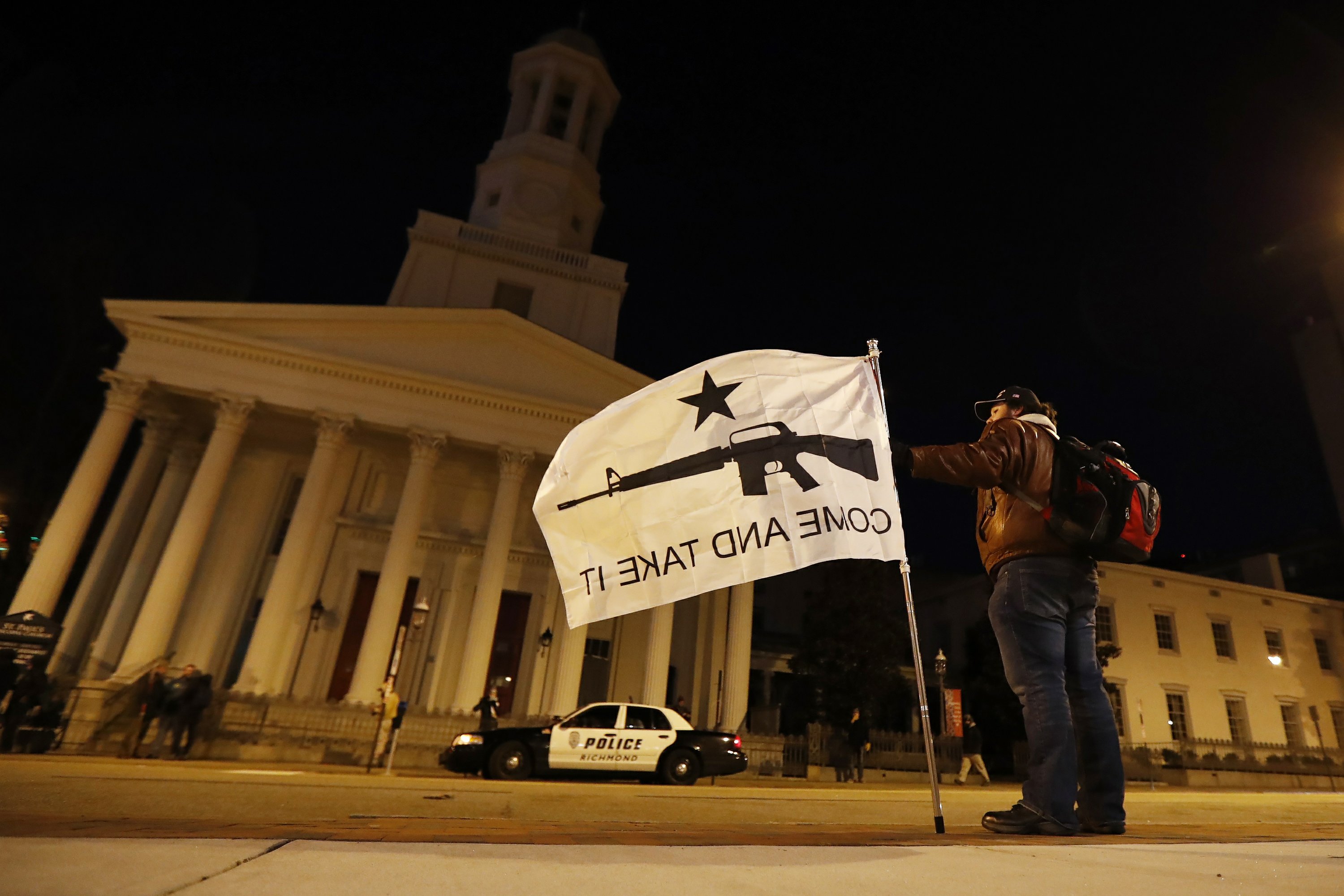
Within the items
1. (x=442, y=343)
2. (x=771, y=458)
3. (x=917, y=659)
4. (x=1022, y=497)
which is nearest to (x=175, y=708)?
(x=442, y=343)

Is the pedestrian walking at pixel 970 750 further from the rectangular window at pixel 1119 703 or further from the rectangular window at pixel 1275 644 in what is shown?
the rectangular window at pixel 1275 644

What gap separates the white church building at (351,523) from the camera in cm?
2055

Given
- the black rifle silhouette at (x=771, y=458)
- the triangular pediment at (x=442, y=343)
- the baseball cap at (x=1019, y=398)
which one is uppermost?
the triangular pediment at (x=442, y=343)

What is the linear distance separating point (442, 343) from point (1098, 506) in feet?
74.9

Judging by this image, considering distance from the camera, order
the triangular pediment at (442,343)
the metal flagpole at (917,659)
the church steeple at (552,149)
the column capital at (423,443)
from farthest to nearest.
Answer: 1. the church steeple at (552,149)
2. the column capital at (423,443)
3. the triangular pediment at (442,343)
4. the metal flagpole at (917,659)

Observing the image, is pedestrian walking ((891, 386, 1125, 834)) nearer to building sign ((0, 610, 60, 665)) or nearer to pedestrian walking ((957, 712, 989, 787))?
building sign ((0, 610, 60, 665))

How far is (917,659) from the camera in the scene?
3748mm

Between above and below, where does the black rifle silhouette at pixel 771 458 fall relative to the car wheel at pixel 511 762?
above

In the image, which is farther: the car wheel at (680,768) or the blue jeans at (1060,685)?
the car wheel at (680,768)

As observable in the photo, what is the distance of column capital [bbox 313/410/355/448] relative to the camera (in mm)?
21859

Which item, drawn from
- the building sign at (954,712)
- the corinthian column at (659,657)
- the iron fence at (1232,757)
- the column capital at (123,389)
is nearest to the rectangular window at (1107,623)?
the iron fence at (1232,757)

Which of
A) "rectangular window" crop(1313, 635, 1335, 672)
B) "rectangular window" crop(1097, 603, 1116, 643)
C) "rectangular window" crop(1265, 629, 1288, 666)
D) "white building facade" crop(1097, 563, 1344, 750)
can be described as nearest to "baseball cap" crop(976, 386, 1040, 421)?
"white building facade" crop(1097, 563, 1344, 750)

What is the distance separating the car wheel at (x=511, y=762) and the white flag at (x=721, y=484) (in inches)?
438

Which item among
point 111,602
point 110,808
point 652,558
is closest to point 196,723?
point 111,602
